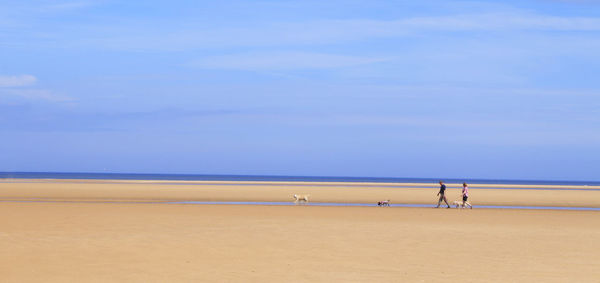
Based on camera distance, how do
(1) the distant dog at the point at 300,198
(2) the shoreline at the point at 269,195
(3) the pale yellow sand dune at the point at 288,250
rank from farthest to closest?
1. (2) the shoreline at the point at 269,195
2. (1) the distant dog at the point at 300,198
3. (3) the pale yellow sand dune at the point at 288,250

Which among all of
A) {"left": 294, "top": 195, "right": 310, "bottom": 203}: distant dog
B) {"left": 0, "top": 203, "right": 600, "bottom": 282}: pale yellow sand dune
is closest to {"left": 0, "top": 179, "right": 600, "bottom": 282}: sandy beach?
{"left": 0, "top": 203, "right": 600, "bottom": 282}: pale yellow sand dune

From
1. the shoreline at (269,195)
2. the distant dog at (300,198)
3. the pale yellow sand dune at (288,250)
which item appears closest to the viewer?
the pale yellow sand dune at (288,250)

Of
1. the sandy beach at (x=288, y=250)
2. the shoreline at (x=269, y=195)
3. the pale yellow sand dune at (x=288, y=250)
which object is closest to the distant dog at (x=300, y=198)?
the shoreline at (x=269, y=195)

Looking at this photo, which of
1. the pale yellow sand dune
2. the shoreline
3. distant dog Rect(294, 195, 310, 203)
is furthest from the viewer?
A: the shoreline

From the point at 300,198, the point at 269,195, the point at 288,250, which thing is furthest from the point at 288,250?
the point at 269,195

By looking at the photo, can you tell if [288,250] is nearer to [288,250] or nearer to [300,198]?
[288,250]

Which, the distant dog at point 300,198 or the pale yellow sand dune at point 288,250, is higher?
the distant dog at point 300,198

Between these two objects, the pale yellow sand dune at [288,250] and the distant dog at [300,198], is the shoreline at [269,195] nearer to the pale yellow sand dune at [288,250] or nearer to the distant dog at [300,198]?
the distant dog at [300,198]

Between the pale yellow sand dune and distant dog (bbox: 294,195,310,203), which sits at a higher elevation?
distant dog (bbox: 294,195,310,203)

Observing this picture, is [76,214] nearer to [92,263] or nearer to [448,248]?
[92,263]

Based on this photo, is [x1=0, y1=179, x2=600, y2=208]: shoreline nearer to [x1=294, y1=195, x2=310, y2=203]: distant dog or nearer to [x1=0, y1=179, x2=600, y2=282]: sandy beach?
[x1=294, y1=195, x2=310, y2=203]: distant dog

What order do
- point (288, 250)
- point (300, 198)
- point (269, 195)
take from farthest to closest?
point (269, 195)
point (300, 198)
point (288, 250)

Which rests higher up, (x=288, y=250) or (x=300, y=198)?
(x=300, y=198)

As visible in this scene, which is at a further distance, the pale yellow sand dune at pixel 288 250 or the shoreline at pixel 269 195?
the shoreline at pixel 269 195
